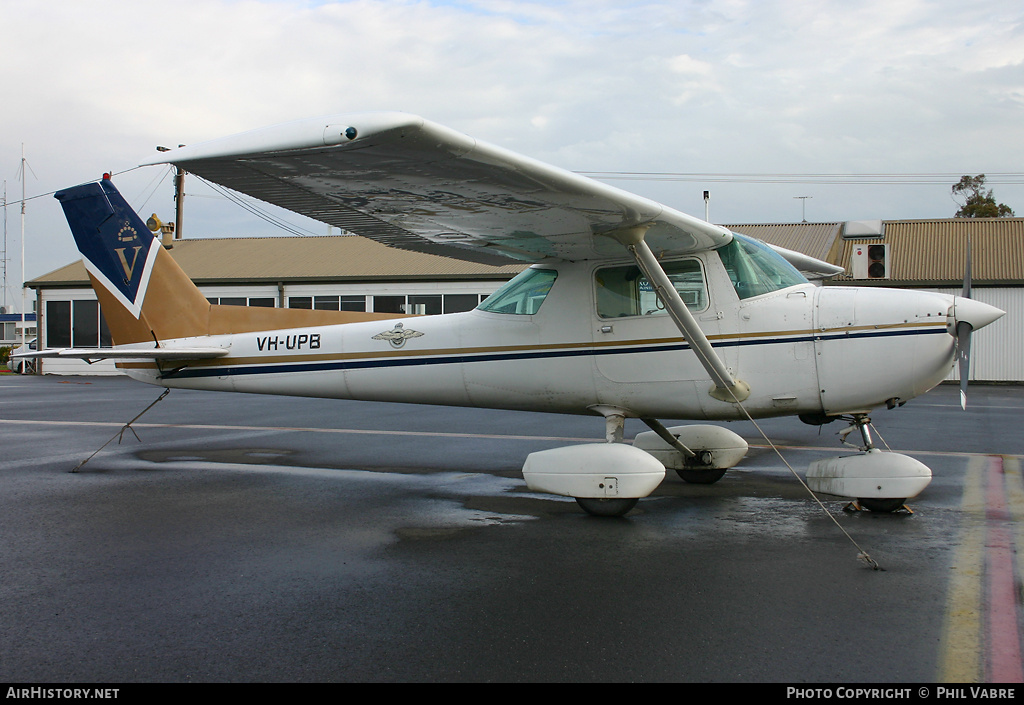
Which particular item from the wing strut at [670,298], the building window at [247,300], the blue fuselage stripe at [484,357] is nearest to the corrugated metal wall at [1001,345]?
the blue fuselage stripe at [484,357]

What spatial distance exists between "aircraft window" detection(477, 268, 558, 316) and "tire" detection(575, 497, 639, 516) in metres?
1.84

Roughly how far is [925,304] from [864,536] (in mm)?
1871

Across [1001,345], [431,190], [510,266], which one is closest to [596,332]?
[431,190]

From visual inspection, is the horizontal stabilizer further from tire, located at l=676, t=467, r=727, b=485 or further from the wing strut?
tire, located at l=676, t=467, r=727, b=485

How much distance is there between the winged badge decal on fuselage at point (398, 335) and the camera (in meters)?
6.98

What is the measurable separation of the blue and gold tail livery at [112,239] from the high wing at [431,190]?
353 centimetres

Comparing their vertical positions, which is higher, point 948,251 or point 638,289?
point 948,251

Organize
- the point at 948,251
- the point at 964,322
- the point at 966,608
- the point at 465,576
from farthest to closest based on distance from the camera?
the point at 948,251 < the point at 964,322 < the point at 465,576 < the point at 966,608

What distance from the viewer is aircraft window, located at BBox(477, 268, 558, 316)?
6594 mm

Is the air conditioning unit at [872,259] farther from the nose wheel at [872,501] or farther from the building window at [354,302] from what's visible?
the building window at [354,302]

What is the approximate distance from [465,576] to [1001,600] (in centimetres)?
287

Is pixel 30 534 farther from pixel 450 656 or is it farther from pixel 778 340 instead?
pixel 778 340

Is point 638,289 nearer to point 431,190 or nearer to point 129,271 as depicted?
point 431,190

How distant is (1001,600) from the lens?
12.3ft
